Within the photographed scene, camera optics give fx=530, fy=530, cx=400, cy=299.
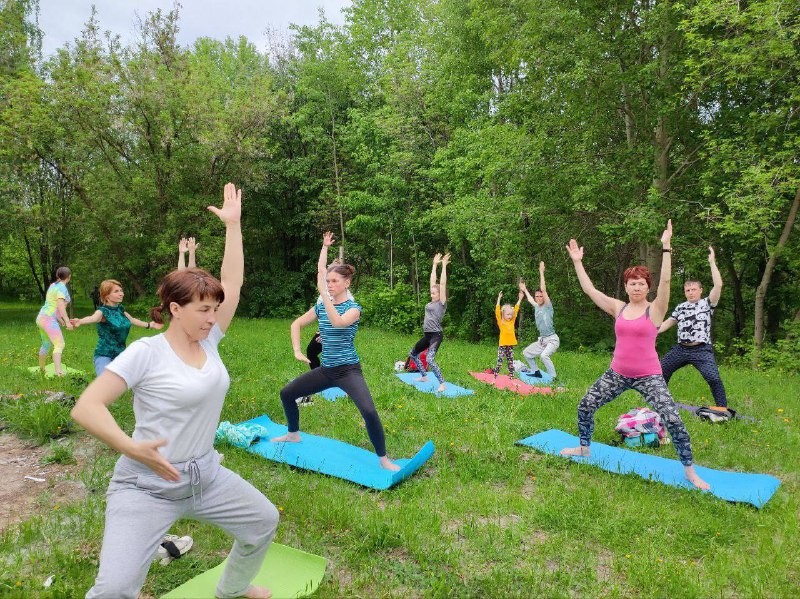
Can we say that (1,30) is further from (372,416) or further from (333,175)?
(372,416)

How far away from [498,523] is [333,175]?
77.0 feet

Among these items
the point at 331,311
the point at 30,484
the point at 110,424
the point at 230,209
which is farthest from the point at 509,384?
the point at 110,424

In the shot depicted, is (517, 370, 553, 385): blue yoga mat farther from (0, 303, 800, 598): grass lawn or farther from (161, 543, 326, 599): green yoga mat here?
(161, 543, 326, 599): green yoga mat

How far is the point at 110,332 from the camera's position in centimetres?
704

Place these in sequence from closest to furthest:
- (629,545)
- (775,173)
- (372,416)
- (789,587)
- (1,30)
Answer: (789,587)
(629,545)
(372,416)
(775,173)
(1,30)

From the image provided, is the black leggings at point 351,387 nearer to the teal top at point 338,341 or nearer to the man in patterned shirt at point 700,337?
the teal top at point 338,341

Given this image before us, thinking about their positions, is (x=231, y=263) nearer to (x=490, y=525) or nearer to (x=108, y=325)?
(x=490, y=525)

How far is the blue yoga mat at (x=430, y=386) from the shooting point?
9.45 m

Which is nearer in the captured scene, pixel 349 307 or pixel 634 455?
pixel 349 307

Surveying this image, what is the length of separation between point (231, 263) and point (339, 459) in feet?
10.7

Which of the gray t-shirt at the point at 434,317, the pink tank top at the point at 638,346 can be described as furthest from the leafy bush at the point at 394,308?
the pink tank top at the point at 638,346

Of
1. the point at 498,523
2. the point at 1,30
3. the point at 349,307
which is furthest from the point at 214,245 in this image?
the point at 498,523

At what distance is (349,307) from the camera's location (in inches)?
217

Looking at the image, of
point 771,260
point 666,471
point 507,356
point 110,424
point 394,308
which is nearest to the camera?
point 110,424
